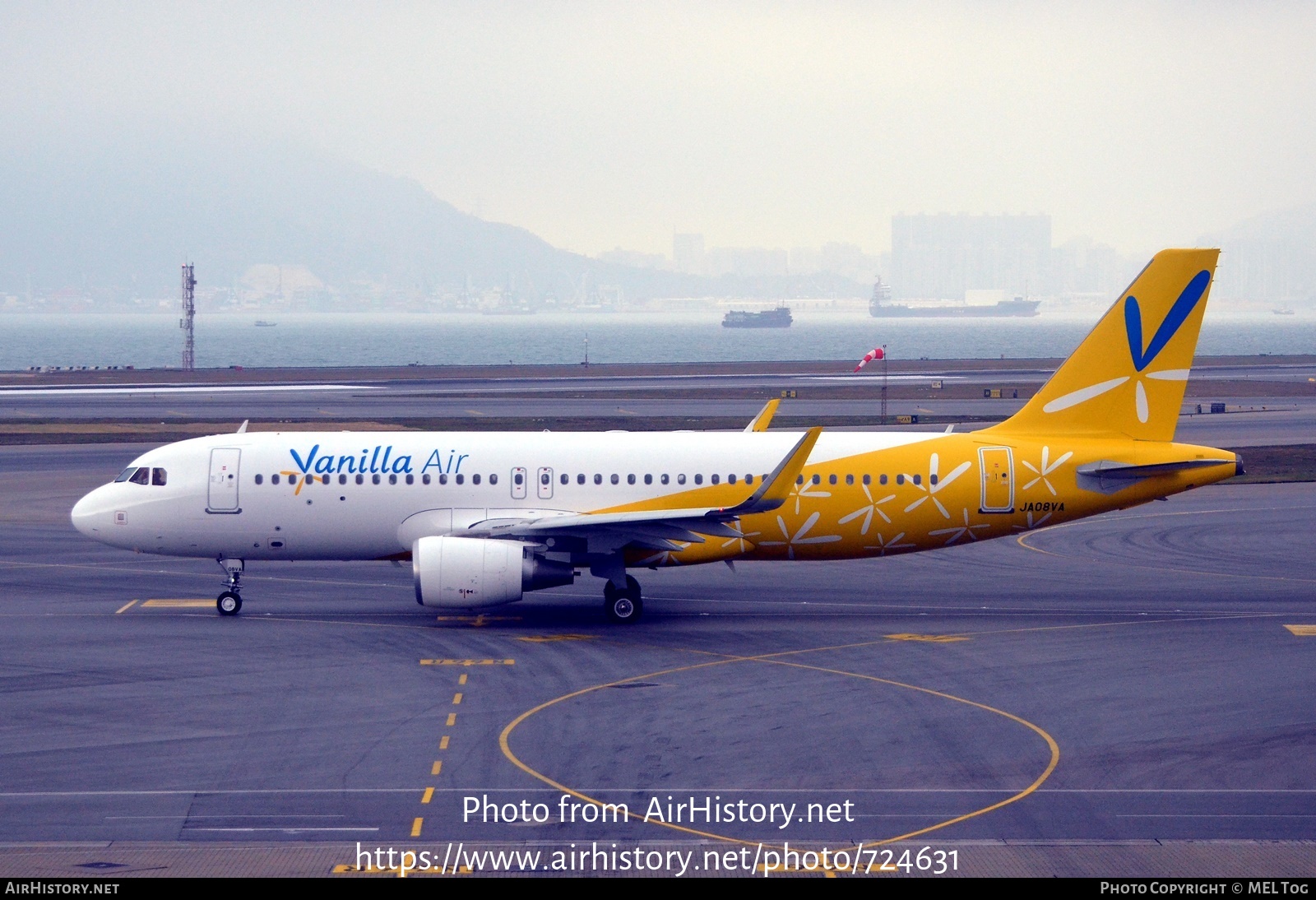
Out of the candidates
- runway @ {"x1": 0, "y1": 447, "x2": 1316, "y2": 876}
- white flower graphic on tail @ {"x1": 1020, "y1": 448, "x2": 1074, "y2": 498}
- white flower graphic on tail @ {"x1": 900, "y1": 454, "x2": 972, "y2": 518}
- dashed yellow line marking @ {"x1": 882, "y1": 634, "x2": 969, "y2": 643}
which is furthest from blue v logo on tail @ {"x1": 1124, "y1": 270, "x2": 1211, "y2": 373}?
dashed yellow line marking @ {"x1": 882, "y1": 634, "x2": 969, "y2": 643}

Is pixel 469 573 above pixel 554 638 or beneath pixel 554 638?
above

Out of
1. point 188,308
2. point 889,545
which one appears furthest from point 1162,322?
point 188,308

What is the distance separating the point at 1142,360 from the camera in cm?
3481

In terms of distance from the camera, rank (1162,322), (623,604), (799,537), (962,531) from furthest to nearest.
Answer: (1162,322), (962,531), (799,537), (623,604)

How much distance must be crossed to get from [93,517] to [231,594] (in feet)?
14.2

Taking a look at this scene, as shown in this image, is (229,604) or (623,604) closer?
(623,604)

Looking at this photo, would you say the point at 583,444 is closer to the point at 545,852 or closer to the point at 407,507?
the point at 407,507

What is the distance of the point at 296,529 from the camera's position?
1340 inches

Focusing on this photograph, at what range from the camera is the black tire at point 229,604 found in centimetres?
3359

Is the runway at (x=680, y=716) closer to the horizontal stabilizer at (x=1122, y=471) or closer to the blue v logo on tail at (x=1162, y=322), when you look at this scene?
the horizontal stabilizer at (x=1122, y=471)

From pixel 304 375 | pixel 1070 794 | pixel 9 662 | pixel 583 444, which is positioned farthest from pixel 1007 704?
pixel 304 375

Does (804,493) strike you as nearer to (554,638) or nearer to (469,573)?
(554,638)

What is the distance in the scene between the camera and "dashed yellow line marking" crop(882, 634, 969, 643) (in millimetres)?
31109

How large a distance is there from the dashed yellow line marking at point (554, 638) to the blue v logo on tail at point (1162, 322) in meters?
16.2
